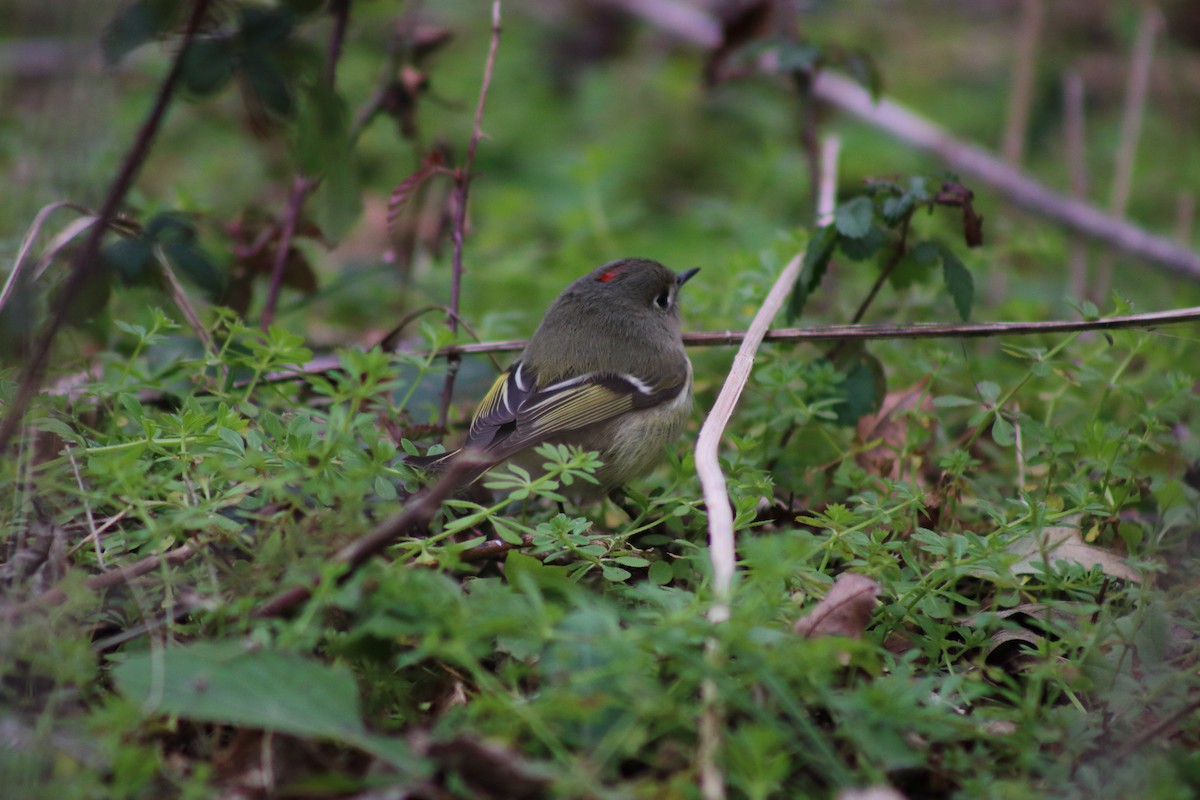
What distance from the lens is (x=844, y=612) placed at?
2.14 meters

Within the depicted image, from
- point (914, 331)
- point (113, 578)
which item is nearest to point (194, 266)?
point (113, 578)

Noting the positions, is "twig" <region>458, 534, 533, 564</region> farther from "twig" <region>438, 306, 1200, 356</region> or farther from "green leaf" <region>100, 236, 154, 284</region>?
"green leaf" <region>100, 236, 154, 284</region>

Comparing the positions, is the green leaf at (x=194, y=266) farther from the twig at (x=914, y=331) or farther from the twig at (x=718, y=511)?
the twig at (x=718, y=511)

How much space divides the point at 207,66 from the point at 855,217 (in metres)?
1.69

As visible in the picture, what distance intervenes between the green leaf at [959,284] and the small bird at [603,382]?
2.85 feet

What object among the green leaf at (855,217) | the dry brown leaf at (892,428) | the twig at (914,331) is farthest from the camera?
the dry brown leaf at (892,428)

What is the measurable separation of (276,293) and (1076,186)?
3.85m

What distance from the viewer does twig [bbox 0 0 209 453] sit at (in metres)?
2.02

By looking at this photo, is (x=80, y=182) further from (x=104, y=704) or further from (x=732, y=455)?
(x=732, y=455)

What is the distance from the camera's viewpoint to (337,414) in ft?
6.67

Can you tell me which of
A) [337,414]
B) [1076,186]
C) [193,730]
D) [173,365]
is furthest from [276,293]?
[1076,186]

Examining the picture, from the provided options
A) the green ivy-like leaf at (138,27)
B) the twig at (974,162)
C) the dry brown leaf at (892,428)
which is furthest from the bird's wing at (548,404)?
the twig at (974,162)

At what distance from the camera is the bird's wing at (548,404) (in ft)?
9.78

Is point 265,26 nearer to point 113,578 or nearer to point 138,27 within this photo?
point 138,27
